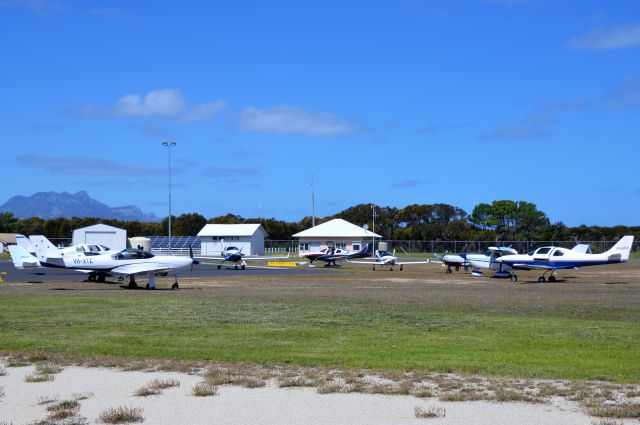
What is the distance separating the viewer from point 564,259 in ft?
139

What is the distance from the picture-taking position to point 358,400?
887 cm

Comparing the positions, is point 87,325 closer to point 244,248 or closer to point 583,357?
point 583,357

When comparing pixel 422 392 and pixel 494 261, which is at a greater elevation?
pixel 494 261

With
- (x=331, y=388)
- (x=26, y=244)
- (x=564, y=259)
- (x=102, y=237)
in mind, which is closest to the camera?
(x=331, y=388)

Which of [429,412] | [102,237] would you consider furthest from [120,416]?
[102,237]

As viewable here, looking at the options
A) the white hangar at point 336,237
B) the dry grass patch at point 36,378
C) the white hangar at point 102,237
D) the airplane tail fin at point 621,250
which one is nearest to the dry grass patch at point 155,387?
the dry grass patch at point 36,378

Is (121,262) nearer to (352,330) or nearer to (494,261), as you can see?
(352,330)

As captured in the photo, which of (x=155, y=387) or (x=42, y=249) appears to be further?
(x=42, y=249)

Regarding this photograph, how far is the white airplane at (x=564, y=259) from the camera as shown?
40250mm

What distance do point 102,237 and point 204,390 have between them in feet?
267

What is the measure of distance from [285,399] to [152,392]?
1712mm

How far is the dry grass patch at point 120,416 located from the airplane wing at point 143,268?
25459 millimetres

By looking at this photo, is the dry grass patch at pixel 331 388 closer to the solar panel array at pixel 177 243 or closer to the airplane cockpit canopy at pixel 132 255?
the airplane cockpit canopy at pixel 132 255

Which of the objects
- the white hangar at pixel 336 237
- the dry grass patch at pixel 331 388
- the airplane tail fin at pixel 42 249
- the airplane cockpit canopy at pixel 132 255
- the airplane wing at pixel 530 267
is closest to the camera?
the dry grass patch at pixel 331 388
